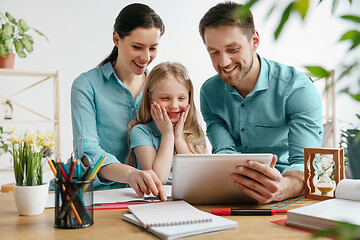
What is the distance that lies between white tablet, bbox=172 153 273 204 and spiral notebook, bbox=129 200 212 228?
0.19 ft

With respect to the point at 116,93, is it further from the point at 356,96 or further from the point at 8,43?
the point at 356,96

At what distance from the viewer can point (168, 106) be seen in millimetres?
1883

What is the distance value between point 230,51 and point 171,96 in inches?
15.7

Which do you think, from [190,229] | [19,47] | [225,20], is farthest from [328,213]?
[19,47]

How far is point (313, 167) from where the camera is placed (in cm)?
122

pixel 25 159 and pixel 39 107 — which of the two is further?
pixel 39 107

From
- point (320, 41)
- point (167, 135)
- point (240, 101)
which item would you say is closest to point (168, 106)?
point (167, 135)

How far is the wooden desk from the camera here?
31.5 inches

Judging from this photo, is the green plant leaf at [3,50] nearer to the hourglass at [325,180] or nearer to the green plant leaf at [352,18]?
the hourglass at [325,180]

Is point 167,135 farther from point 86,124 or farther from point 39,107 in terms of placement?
A: point 39,107

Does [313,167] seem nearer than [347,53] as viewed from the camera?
No

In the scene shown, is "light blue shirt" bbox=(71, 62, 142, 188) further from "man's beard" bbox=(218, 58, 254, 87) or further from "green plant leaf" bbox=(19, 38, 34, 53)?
"green plant leaf" bbox=(19, 38, 34, 53)

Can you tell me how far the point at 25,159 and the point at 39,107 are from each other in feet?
9.20

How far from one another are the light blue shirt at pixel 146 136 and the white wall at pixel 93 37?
188 cm
